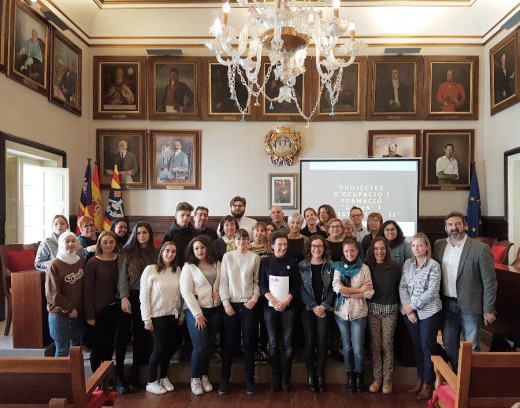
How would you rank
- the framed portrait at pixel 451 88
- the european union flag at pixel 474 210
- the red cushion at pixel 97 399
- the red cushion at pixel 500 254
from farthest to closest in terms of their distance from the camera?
the framed portrait at pixel 451 88 < the european union flag at pixel 474 210 < the red cushion at pixel 500 254 < the red cushion at pixel 97 399

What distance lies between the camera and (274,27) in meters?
3.88

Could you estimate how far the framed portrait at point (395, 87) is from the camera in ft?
26.6

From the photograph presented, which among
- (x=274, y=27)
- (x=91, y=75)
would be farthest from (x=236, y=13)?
(x=274, y=27)

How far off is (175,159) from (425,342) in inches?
233

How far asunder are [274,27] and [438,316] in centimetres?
307

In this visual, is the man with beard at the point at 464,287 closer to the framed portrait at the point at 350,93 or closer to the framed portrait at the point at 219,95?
the framed portrait at the point at 350,93

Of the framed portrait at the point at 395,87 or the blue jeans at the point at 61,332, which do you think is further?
the framed portrait at the point at 395,87

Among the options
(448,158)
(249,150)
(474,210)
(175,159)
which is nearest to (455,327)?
(474,210)

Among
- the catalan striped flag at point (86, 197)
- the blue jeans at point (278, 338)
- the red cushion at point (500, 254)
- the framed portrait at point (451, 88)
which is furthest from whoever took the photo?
the framed portrait at point (451, 88)

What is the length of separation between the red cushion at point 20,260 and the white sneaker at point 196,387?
2809mm

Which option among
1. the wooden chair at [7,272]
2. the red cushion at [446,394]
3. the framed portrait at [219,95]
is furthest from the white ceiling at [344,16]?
the red cushion at [446,394]

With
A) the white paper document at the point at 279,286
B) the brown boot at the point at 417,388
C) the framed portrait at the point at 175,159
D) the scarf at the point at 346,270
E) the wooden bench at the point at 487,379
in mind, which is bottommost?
the brown boot at the point at 417,388

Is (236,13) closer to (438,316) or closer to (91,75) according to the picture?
(91,75)

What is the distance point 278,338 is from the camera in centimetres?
405
